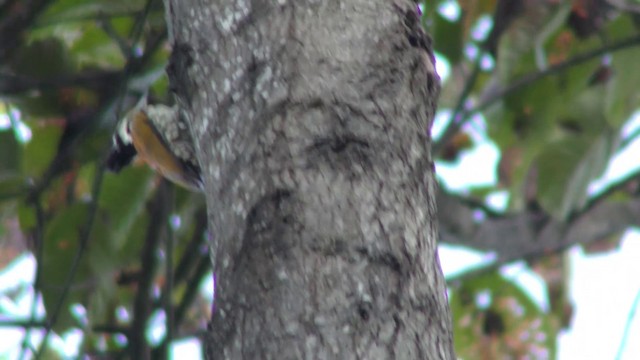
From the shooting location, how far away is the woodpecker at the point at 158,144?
6.03 feet

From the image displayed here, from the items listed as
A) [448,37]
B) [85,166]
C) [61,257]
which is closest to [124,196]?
[61,257]

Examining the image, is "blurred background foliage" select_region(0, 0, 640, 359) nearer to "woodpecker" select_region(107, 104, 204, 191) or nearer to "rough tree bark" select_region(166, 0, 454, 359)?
"woodpecker" select_region(107, 104, 204, 191)

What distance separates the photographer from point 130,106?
8.13ft

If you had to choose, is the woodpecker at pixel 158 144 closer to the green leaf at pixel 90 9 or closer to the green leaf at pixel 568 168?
the green leaf at pixel 90 9

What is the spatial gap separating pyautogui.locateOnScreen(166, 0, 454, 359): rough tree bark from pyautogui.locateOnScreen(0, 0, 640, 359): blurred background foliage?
3.48 feet

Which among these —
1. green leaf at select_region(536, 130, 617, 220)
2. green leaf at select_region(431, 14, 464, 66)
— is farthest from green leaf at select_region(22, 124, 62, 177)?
green leaf at select_region(536, 130, 617, 220)

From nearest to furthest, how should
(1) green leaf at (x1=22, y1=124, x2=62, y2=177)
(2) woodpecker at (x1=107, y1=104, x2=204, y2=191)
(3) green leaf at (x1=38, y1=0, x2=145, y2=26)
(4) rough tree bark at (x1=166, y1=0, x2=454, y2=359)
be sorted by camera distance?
(4) rough tree bark at (x1=166, y1=0, x2=454, y2=359) → (2) woodpecker at (x1=107, y1=104, x2=204, y2=191) → (3) green leaf at (x1=38, y1=0, x2=145, y2=26) → (1) green leaf at (x1=22, y1=124, x2=62, y2=177)

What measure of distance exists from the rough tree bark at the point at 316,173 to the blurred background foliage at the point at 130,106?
3.48 feet

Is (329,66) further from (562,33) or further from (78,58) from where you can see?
(562,33)

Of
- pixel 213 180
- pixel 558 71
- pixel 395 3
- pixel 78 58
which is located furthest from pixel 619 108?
pixel 213 180

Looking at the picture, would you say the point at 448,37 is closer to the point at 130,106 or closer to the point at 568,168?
the point at 568,168

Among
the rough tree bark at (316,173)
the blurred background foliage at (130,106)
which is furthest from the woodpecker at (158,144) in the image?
the rough tree bark at (316,173)

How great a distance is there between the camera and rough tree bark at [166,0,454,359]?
932 mm

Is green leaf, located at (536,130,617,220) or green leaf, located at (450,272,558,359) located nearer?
green leaf, located at (536,130,617,220)
